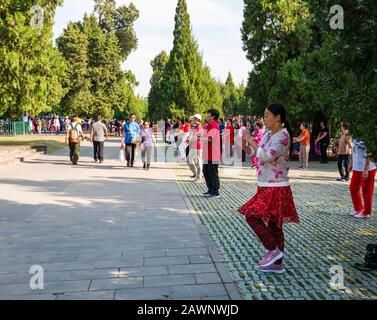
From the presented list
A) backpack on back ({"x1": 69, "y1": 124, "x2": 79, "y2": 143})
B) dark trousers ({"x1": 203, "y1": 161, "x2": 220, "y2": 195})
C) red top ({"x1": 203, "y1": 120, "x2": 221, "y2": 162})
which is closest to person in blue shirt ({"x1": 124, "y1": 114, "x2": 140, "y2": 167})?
backpack on back ({"x1": 69, "y1": 124, "x2": 79, "y2": 143})

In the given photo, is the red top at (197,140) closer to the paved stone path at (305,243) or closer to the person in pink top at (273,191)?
the paved stone path at (305,243)

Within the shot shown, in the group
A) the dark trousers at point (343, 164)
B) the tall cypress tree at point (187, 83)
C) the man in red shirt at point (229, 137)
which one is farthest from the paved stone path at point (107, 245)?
the tall cypress tree at point (187, 83)

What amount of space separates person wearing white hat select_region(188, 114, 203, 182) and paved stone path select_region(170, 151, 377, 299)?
135cm

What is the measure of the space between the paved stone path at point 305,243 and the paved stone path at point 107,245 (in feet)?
0.89

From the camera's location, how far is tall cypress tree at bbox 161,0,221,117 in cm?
3731

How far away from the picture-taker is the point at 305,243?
19.9ft

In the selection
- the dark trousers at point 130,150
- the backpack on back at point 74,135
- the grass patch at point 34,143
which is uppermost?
the backpack on back at point 74,135

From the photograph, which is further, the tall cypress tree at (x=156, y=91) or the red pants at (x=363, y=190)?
the tall cypress tree at (x=156, y=91)

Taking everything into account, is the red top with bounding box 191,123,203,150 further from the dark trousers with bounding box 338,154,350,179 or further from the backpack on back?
the backpack on back

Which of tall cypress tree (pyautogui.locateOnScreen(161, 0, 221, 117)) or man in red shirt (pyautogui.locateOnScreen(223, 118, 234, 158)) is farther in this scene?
tall cypress tree (pyautogui.locateOnScreen(161, 0, 221, 117))

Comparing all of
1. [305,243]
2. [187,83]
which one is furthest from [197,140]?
[187,83]

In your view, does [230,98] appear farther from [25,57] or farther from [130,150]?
[130,150]

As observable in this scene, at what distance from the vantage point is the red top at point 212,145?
9.66m
